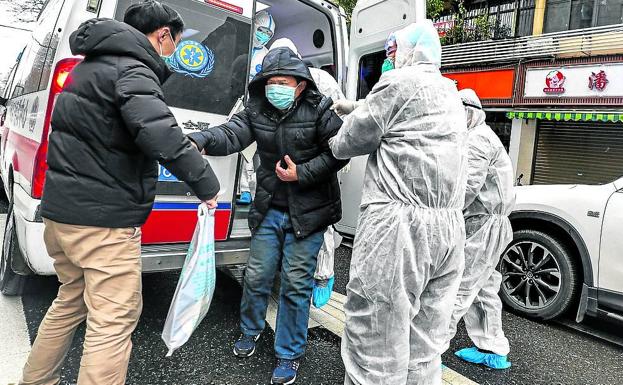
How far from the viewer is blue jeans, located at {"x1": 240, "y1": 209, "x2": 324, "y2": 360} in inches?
100

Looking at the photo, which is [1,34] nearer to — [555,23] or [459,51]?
[459,51]

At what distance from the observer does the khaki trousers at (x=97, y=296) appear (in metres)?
1.75

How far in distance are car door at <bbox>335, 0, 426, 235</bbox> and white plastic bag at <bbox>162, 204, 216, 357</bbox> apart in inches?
62.9

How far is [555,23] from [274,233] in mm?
11555

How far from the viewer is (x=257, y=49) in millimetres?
4074

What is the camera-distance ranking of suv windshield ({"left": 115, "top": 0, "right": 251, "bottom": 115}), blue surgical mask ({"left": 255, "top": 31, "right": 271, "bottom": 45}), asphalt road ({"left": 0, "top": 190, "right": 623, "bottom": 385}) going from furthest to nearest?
1. blue surgical mask ({"left": 255, "top": 31, "right": 271, "bottom": 45})
2. suv windshield ({"left": 115, "top": 0, "right": 251, "bottom": 115})
3. asphalt road ({"left": 0, "top": 190, "right": 623, "bottom": 385})

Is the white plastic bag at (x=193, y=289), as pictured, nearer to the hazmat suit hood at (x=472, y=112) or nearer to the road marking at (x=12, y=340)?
the road marking at (x=12, y=340)

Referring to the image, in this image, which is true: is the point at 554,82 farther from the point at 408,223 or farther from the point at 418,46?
the point at 408,223

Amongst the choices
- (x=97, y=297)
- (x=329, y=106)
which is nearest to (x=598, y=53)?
(x=329, y=106)

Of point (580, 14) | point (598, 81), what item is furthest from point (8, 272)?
point (580, 14)

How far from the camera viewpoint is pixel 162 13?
1929 millimetres

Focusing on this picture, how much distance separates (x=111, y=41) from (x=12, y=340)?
1.95m

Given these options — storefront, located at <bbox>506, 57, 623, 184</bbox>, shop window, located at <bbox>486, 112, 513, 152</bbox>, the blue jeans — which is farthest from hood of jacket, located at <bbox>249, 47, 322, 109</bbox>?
shop window, located at <bbox>486, 112, 513, 152</bbox>

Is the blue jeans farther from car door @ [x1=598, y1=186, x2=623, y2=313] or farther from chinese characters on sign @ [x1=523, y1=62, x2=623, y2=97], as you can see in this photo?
chinese characters on sign @ [x1=523, y1=62, x2=623, y2=97]
